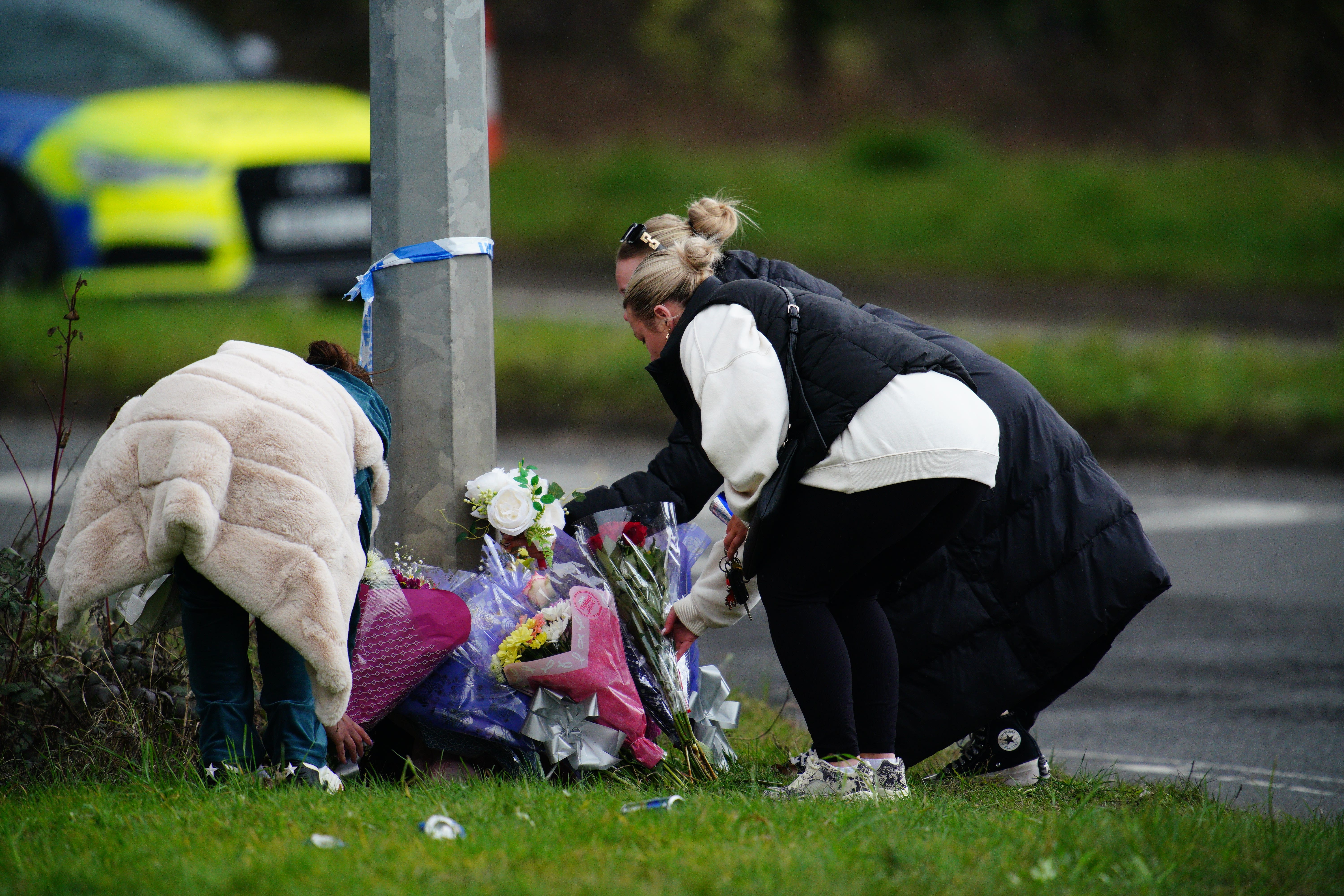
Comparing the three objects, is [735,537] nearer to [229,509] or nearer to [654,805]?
[654,805]

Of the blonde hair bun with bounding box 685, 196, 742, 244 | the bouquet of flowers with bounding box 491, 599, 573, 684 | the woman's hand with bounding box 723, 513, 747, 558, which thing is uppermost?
the blonde hair bun with bounding box 685, 196, 742, 244

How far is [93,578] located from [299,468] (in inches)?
19.9

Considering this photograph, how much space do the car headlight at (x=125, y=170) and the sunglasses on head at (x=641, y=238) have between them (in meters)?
5.94

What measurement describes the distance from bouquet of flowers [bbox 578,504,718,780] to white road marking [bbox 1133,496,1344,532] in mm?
4415

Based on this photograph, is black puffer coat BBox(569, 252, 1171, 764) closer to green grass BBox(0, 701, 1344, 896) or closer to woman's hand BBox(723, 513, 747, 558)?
green grass BBox(0, 701, 1344, 896)

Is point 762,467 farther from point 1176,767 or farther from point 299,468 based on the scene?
point 1176,767

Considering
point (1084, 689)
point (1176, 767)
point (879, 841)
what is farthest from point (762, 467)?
point (1084, 689)

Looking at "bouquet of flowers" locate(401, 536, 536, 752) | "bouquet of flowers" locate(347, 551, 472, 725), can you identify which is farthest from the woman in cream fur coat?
"bouquet of flowers" locate(401, 536, 536, 752)

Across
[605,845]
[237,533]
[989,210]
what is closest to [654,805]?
[605,845]

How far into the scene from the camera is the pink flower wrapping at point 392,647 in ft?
11.4

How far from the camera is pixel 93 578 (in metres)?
3.15

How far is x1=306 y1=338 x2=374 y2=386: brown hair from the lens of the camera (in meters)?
3.53

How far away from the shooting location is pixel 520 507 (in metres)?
3.80

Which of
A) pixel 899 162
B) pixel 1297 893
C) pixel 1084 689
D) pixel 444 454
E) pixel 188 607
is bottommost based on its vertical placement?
pixel 1084 689
